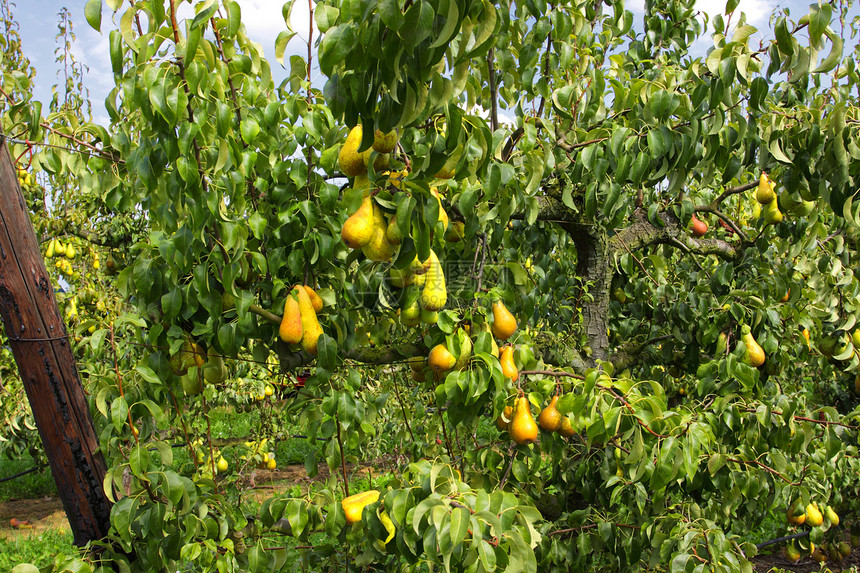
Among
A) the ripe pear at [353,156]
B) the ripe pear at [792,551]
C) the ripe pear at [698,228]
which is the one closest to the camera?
the ripe pear at [353,156]

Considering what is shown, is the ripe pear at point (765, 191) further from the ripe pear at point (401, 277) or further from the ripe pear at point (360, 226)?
the ripe pear at point (360, 226)

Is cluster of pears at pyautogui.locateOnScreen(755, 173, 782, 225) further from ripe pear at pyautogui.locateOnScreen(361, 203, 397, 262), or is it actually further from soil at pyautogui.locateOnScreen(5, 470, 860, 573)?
soil at pyautogui.locateOnScreen(5, 470, 860, 573)

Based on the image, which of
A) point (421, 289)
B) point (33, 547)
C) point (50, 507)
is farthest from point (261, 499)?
point (421, 289)

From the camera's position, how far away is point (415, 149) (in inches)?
54.4

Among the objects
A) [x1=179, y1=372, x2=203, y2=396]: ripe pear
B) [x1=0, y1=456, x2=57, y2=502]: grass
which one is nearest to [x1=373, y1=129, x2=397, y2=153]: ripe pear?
[x1=179, y1=372, x2=203, y2=396]: ripe pear

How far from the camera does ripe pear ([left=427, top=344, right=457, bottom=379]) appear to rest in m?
1.43

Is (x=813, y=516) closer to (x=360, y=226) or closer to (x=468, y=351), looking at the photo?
(x=468, y=351)

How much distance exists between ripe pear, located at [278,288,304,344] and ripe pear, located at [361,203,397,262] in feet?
0.94

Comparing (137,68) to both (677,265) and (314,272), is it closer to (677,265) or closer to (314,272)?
(314,272)

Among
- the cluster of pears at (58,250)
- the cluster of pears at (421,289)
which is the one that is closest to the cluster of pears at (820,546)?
the cluster of pears at (421,289)

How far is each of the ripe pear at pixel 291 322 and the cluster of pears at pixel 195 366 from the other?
28 cm

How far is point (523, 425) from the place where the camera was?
1.60 m

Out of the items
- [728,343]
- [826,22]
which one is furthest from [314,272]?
[728,343]

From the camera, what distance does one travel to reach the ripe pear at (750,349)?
6.55 ft
